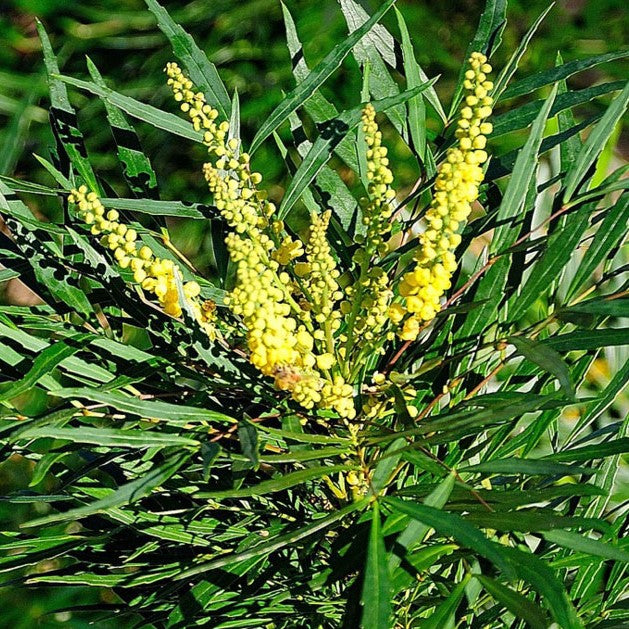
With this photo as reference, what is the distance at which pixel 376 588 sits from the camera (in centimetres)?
34

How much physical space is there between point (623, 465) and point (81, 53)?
1103 mm

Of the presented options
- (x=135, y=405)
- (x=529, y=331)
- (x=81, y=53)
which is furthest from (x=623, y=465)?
(x=81, y=53)

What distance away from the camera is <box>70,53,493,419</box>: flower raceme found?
37cm

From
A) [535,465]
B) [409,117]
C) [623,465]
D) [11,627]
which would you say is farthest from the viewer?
[11,627]

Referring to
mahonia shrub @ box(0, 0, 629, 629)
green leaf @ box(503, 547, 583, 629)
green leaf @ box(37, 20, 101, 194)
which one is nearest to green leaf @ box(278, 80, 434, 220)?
mahonia shrub @ box(0, 0, 629, 629)

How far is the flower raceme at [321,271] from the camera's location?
367mm

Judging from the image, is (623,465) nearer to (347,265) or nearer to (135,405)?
(347,265)

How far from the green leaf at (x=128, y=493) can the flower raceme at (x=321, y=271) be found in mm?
58

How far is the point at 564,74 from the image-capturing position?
1.50 ft

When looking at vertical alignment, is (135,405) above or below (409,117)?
below

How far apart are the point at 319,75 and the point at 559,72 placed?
0.42 ft

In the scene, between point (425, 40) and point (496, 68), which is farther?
point (496, 68)

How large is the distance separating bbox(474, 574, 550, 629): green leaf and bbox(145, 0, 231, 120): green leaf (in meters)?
0.30

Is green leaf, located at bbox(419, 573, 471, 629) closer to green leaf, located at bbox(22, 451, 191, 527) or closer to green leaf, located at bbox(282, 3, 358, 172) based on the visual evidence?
green leaf, located at bbox(22, 451, 191, 527)
